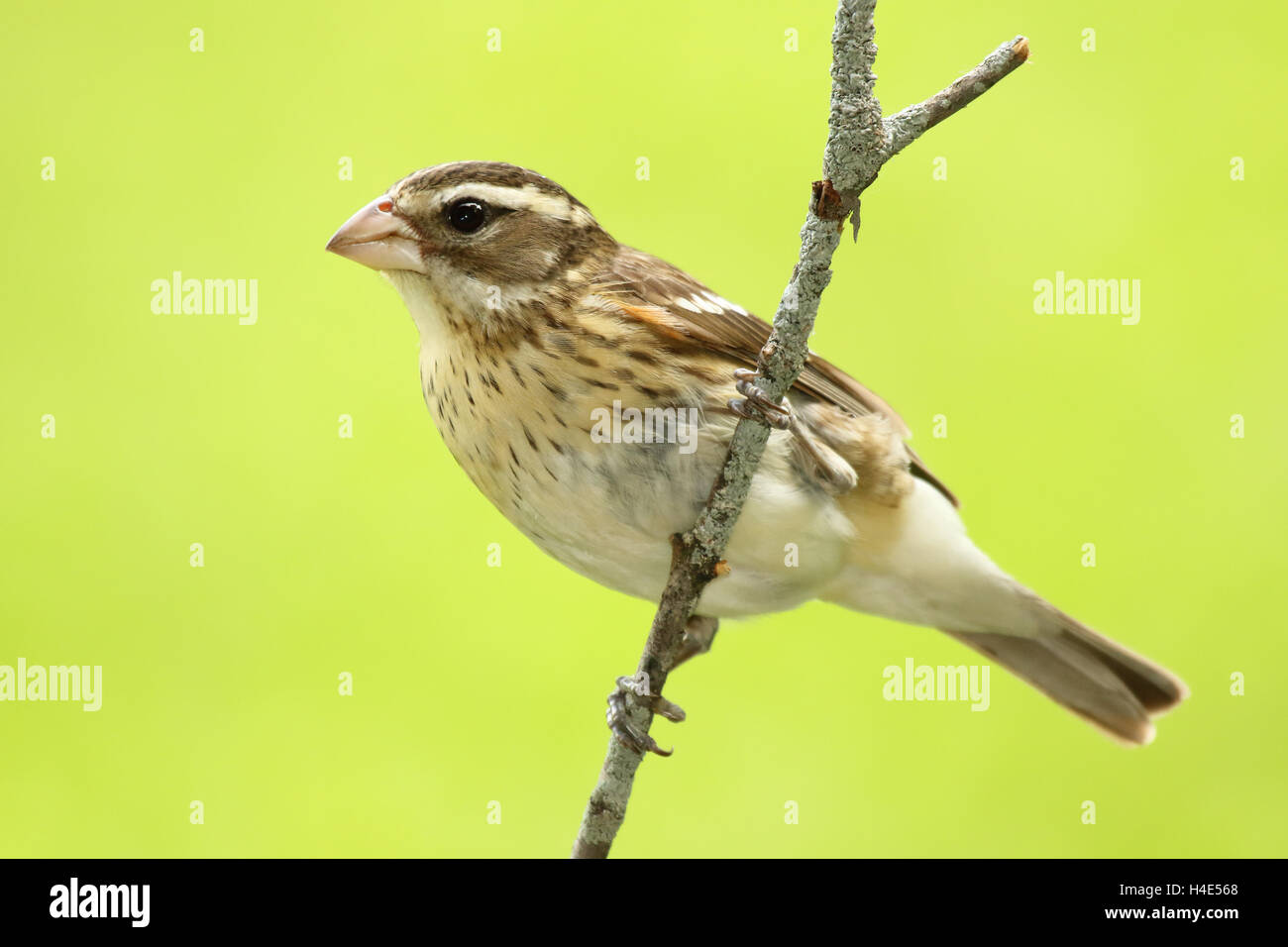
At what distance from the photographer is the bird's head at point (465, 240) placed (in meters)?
3.13

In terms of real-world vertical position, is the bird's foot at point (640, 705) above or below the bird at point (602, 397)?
below

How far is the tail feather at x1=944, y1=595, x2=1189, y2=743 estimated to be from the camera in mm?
4242

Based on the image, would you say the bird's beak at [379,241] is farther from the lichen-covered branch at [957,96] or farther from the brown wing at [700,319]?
the lichen-covered branch at [957,96]

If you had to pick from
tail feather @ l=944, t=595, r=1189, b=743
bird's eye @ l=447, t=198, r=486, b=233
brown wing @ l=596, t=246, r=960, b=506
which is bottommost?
tail feather @ l=944, t=595, r=1189, b=743

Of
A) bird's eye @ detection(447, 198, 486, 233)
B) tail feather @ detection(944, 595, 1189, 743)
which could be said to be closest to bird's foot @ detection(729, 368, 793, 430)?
bird's eye @ detection(447, 198, 486, 233)

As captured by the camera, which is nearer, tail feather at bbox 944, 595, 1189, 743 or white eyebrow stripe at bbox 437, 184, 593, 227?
white eyebrow stripe at bbox 437, 184, 593, 227

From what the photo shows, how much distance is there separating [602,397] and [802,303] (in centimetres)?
81

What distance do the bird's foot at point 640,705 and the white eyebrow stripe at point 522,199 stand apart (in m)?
1.19

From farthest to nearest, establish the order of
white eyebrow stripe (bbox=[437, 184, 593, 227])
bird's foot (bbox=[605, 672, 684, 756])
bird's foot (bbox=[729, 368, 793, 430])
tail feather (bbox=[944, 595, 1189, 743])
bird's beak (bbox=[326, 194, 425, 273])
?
tail feather (bbox=[944, 595, 1189, 743]), white eyebrow stripe (bbox=[437, 184, 593, 227]), bird's beak (bbox=[326, 194, 425, 273]), bird's foot (bbox=[605, 672, 684, 756]), bird's foot (bbox=[729, 368, 793, 430])

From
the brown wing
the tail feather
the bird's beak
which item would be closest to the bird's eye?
the bird's beak

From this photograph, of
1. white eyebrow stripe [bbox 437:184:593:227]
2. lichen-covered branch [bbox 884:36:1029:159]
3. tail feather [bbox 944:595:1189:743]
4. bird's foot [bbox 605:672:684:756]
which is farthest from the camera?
tail feather [bbox 944:595:1189:743]

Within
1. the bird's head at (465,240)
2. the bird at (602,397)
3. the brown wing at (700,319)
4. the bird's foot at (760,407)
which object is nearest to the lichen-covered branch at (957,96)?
the bird's foot at (760,407)

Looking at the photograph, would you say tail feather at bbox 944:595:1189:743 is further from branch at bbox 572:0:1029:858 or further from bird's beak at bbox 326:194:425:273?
bird's beak at bbox 326:194:425:273

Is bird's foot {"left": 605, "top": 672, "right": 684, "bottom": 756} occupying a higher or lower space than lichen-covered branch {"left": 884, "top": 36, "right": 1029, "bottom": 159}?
lower
